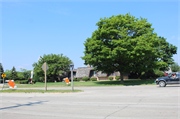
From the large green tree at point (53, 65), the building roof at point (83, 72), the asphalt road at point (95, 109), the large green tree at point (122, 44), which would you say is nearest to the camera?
the asphalt road at point (95, 109)

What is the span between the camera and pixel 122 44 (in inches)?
1007

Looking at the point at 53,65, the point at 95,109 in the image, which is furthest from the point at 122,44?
the point at 53,65

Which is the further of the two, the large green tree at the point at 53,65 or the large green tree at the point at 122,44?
the large green tree at the point at 53,65

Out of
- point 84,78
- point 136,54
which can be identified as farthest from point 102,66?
point 84,78

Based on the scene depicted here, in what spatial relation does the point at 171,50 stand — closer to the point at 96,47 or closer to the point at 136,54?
the point at 136,54

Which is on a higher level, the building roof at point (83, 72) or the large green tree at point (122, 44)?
the large green tree at point (122, 44)

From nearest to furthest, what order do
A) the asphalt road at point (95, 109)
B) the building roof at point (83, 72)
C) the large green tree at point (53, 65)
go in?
the asphalt road at point (95, 109)
the large green tree at point (53, 65)
the building roof at point (83, 72)

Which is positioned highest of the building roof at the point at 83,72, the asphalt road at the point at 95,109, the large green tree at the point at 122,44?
the large green tree at the point at 122,44

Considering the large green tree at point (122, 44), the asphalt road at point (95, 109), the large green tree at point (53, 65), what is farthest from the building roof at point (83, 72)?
the asphalt road at point (95, 109)

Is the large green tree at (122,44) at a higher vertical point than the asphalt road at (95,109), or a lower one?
higher

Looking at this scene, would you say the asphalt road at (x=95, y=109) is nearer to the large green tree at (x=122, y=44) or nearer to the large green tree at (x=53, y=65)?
the large green tree at (x=122, y=44)

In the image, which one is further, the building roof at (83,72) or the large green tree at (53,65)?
the building roof at (83,72)

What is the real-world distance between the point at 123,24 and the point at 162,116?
79.2 feet

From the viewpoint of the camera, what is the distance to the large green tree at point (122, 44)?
85.1 feet
